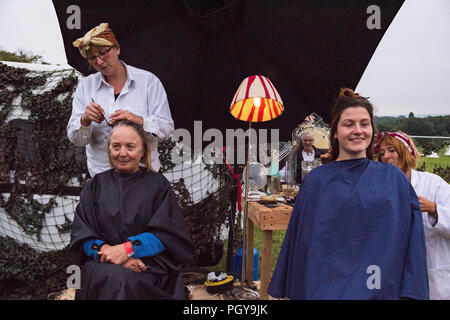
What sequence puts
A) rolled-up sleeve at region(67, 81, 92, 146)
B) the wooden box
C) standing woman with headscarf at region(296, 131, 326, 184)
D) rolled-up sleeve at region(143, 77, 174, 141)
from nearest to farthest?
rolled-up sleeve at region(67, 81, 92, 146) → rolled-up sleeve at region(143, 77, 174, 141) → the wooden box → standing woman with headscarf at region(296, 131, 326, 184)

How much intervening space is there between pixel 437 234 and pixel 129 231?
174 centimetres

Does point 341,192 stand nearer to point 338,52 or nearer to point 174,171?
point 338,52

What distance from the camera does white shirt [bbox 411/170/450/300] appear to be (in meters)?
1.60

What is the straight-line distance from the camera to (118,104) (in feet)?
6.16

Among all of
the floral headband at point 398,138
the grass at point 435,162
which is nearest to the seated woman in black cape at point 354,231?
the floral headband at point 398,138

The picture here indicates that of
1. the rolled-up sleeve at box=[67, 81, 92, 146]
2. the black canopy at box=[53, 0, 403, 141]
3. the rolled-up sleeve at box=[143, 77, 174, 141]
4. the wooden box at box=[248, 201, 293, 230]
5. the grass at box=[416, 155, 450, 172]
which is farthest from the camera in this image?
the grass at box=[416, 155, 450, 172]

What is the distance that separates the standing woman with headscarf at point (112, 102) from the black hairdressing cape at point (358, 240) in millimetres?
1067

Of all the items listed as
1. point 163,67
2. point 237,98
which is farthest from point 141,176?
point 163,67

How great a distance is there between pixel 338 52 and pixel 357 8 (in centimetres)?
34

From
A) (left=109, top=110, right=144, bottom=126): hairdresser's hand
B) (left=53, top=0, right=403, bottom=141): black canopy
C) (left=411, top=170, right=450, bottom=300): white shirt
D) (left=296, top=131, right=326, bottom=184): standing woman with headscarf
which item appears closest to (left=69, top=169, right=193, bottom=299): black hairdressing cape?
(left=109, top=110, right=144, bottom=126): hairdresser's hand

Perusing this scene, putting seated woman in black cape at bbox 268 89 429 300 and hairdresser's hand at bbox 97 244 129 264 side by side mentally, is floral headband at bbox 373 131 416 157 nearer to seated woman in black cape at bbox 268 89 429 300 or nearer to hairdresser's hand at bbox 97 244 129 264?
seated woman in black cape at bbox 268 89 429 300

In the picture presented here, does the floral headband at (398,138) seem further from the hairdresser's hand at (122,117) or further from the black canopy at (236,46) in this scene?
the hairdresser's hand at (122,117)

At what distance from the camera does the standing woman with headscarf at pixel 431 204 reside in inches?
62.9

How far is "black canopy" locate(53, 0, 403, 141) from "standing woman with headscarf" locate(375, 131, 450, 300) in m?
0.74
